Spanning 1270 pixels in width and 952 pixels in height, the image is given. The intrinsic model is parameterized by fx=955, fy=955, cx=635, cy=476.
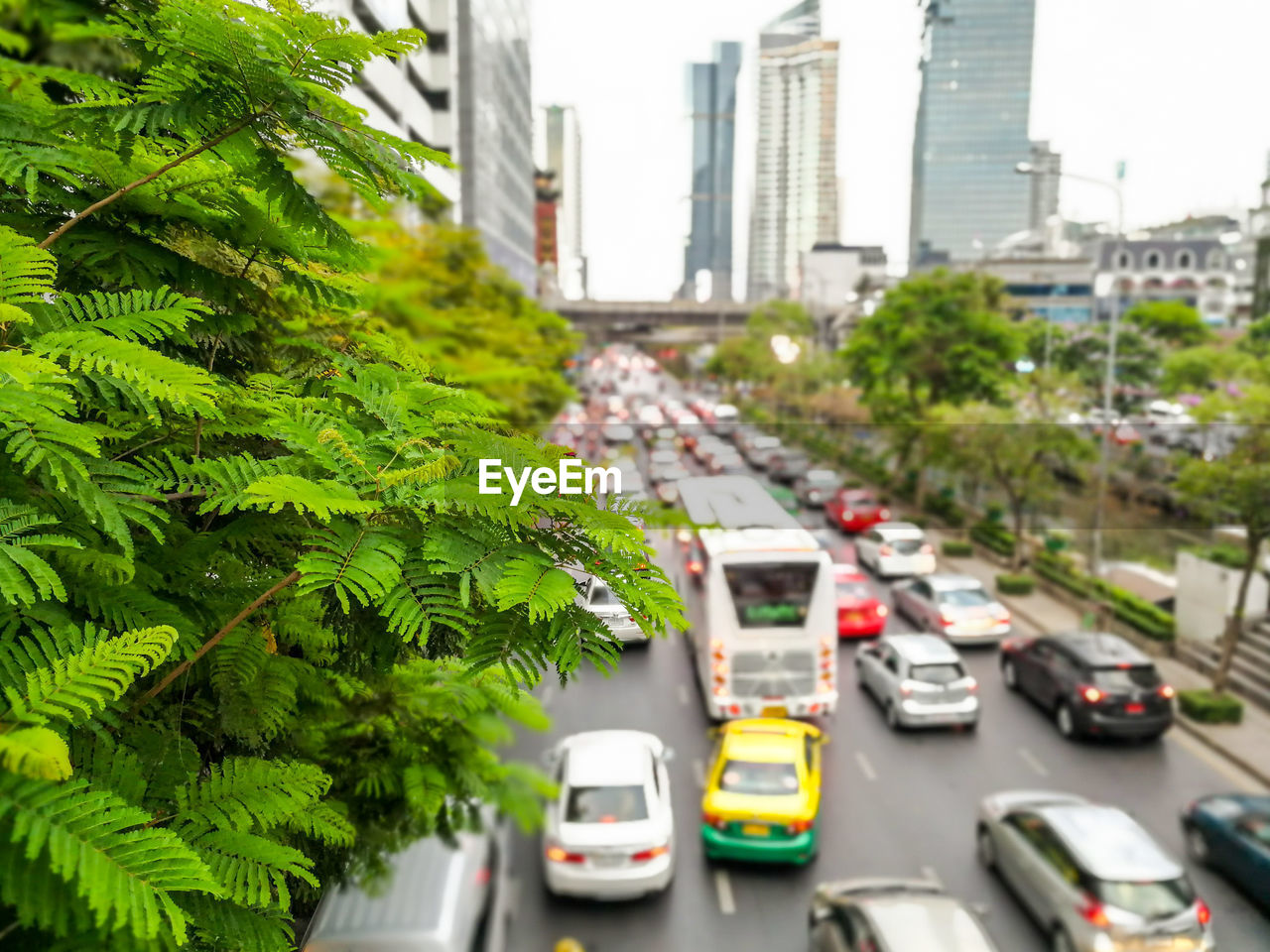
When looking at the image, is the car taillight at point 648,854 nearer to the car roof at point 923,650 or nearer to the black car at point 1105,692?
the car roof at point 923,650

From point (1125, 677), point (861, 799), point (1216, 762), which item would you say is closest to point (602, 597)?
point (861, 799)

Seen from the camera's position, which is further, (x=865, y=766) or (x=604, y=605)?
(x=865, y=766)

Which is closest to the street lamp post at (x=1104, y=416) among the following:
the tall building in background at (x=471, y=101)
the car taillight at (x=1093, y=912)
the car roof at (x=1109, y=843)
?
the car roof at (x=1109, y=843)

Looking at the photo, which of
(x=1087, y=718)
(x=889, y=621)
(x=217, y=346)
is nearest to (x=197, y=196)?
(x=217, y=346)

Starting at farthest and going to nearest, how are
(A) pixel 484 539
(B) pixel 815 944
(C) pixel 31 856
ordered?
1. (B) pixel 815 944
2. (A) pixel 484 539
3. (C) pixel 31 856

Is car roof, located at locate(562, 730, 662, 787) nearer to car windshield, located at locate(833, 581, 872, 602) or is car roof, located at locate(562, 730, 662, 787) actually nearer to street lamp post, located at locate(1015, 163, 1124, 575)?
car windshield, located at locate(833, 581, 872, 602)

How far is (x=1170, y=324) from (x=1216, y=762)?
121 feet

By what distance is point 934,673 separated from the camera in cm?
1448

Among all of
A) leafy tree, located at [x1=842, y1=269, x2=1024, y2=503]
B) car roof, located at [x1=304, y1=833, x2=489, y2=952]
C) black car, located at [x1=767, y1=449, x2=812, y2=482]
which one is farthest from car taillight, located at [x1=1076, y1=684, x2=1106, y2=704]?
leafy tree, located at [x1=842, y1=269, x2=1024, y2=503]

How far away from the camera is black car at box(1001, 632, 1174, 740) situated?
14.1 metres

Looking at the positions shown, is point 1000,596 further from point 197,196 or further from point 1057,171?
point 197,196

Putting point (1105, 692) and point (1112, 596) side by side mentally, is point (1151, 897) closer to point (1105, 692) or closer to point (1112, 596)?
point (1105, 692)

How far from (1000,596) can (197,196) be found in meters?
21.0

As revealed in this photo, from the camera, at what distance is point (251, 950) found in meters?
2.16
